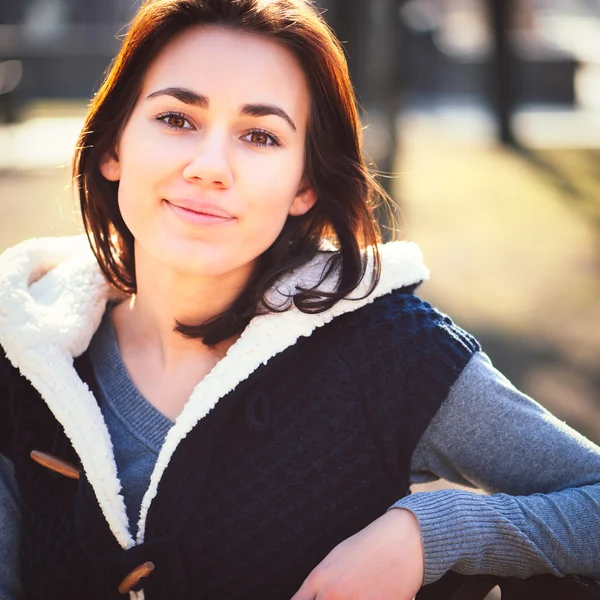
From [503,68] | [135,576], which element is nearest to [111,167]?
[135,576]

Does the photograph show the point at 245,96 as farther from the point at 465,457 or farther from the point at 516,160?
the point at 516,160

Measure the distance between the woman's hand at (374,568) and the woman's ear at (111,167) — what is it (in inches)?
38.7

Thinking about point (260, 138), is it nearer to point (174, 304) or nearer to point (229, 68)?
point (229, 68)

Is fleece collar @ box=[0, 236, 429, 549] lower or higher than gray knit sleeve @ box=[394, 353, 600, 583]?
higher

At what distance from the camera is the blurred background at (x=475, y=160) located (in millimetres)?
5691

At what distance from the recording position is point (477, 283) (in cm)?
666

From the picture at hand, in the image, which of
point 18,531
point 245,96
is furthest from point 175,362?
point 245,96

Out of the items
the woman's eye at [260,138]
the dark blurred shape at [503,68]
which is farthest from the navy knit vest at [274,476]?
the dark blurred shape at [503,68]

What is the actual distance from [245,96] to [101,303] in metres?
0.62

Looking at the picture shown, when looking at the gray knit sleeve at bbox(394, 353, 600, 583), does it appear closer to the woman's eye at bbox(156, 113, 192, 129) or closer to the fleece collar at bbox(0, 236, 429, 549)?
the fleece collar at bbox(0, 236, 429, 549)

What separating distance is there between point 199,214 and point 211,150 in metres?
0.13

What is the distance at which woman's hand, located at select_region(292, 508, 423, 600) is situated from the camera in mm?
1568

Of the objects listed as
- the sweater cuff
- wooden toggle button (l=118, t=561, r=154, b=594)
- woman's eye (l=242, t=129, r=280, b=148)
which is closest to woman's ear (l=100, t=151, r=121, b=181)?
woman's eye (l=242, t=129, r=280, b=148)

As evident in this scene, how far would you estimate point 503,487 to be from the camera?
69.9 inches
